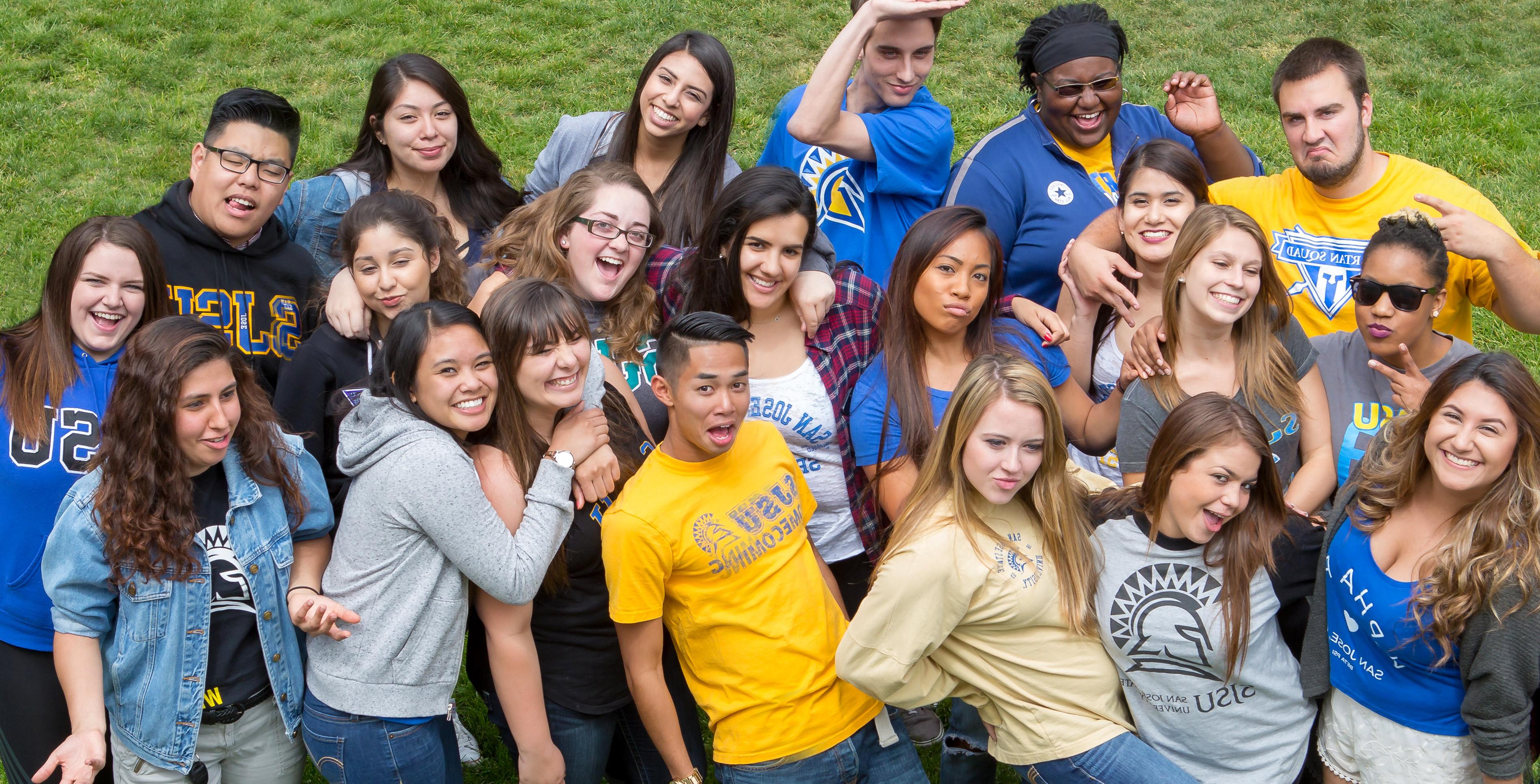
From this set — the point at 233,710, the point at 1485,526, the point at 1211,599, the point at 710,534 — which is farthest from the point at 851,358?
the point at 233,710

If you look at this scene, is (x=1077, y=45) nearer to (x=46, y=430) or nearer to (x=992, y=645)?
(x=992, y=645)

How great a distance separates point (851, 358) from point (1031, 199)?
1261mm

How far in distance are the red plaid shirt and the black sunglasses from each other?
1641mm

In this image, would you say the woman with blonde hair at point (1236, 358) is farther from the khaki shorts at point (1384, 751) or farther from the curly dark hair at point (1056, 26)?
the curly dark hair at point (1056, 26)

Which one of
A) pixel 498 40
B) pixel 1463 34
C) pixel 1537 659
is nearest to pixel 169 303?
pixel 1537 659

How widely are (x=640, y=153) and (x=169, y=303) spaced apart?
6.78 feet

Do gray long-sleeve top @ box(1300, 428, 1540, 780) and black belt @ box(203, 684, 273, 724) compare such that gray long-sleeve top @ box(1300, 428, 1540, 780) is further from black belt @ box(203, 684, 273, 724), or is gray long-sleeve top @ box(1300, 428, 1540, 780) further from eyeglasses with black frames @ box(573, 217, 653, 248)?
black belt @ box(203, 684, 273, 724)

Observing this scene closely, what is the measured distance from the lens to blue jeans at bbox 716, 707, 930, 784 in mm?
3820

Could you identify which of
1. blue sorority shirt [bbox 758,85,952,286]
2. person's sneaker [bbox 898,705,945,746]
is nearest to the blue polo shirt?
blue sorority shirt [bbox 758,85,952,286]

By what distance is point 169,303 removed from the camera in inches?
167

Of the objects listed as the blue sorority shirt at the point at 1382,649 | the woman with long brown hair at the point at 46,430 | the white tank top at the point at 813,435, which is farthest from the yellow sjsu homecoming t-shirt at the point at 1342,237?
the woman with long brown hair at the point at 46,430

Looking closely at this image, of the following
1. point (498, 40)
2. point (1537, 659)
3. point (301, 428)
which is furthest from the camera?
point (498, 40)

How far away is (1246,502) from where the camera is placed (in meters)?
3.69

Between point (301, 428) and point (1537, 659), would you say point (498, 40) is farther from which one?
point (1537, 659)
